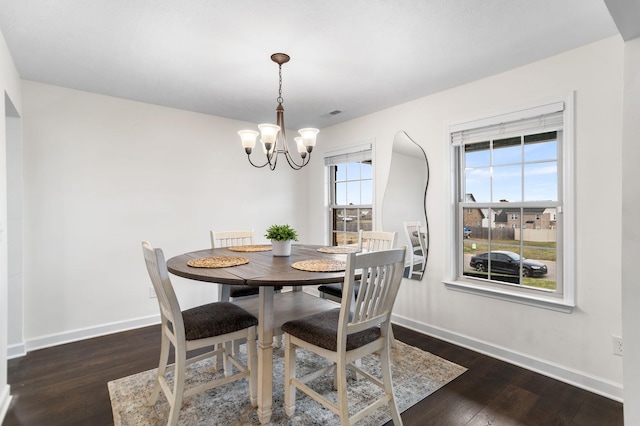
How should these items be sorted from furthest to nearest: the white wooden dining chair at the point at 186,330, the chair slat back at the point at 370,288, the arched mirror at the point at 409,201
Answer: the arched mirror at the point at 409,201 → the white wooden dining chair at the point at 186,330 → the chair slat back at the point at 370,288

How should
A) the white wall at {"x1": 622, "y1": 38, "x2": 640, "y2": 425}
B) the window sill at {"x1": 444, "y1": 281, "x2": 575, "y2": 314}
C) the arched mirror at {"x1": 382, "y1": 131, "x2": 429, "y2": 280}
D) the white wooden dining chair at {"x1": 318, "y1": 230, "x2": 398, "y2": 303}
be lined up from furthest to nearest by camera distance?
the arched mirror at {"x1": 382, "y1": 131, "x2": 429, "y2": 280}, the white wooden dining chair at {"x1": 318, "y1": 230, "x2": 398, "y2": 303}, the window sill at {"x1": 444, "y1": 281, "x2": 575, "y2": 314}, the white wall at {"x1": 622, "y1": 38, "x2": 640, "y2": 425}

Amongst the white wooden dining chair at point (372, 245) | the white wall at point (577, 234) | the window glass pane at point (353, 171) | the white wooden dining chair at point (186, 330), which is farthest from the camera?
the window glass pane at point (353, 171)

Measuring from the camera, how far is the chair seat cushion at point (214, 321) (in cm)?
178

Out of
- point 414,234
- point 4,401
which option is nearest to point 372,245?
point 414,234

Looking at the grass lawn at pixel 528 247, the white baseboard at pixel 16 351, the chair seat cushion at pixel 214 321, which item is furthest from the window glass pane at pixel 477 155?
the white baseboard at pixel 16 351

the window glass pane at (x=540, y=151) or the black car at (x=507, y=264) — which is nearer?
the window glass pane at (x=540, y=151)

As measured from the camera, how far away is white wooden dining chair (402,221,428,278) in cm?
327

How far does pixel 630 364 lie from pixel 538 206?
1.62 metres

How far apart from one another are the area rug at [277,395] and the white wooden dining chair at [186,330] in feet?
0.41

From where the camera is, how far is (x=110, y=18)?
6.30 feet

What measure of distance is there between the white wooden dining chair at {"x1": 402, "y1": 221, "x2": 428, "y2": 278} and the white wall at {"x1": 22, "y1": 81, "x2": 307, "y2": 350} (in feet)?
6.83

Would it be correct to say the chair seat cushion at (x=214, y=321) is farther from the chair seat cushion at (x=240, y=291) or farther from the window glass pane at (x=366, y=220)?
the window glass pane at (x=366, y=220)

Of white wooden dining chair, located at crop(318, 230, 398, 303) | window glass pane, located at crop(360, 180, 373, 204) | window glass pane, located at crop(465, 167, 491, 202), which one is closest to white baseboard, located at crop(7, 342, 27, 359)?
white wooden dining chair, located at crop(318, 230, 398, 303)

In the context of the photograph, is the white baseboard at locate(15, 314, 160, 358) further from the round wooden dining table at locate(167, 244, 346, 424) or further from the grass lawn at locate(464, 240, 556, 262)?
the grass lawn at locate(464, 240, 556, 262)
